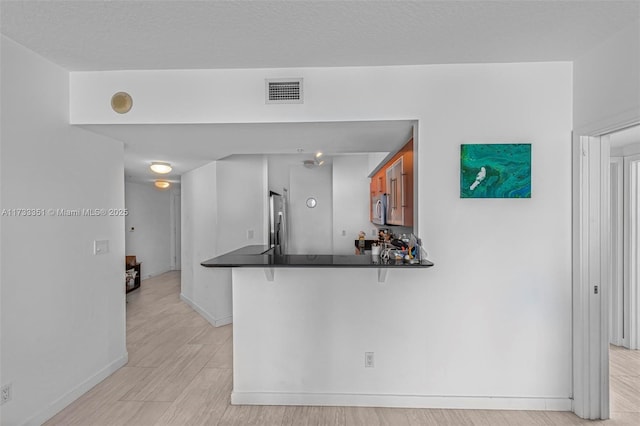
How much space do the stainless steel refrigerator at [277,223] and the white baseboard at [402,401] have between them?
2384 millimetres

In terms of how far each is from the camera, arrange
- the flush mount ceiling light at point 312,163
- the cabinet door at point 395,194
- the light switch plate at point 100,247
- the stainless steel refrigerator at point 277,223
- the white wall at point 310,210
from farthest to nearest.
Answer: the white wall at point 310,210 < the flush mount ceiling light at point 312,163 < the stainless steel refrigerator at point 277,223 < the cabinet door at point 395,194 < the light switch plate at point 100,247

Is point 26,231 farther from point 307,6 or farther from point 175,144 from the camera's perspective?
point 307,6

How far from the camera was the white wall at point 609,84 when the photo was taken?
1.92 meters

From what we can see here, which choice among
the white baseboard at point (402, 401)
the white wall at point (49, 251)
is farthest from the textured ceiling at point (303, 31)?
the white baseboard at point (402, 401)

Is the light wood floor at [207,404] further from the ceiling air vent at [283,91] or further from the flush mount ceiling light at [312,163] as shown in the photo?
the flush mount ceiling light at [312,163]

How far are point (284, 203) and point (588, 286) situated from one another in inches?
201

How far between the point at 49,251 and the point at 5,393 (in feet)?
2.98

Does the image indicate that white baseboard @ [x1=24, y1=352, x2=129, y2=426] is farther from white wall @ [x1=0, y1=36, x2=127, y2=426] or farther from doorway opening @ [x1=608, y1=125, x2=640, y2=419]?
doorway opening @ [x1=608, y1=125, x2=640, y2=419]

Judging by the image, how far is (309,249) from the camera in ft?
22.5

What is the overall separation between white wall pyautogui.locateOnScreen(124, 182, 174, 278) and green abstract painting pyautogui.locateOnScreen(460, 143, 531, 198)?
21.8ft

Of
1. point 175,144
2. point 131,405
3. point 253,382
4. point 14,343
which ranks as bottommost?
point 131,405

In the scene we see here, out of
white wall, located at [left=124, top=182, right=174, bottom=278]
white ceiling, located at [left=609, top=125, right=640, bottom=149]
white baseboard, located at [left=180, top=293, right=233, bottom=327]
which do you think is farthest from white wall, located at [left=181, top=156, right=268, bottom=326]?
white ceiling, located at [left=609, top=125, right=640, bottom=149]

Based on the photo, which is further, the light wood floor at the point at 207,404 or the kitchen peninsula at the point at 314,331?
the kitchen peninsula at the point at 314,331

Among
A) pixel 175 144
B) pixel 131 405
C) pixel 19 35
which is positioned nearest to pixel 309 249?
pixel 175 144
